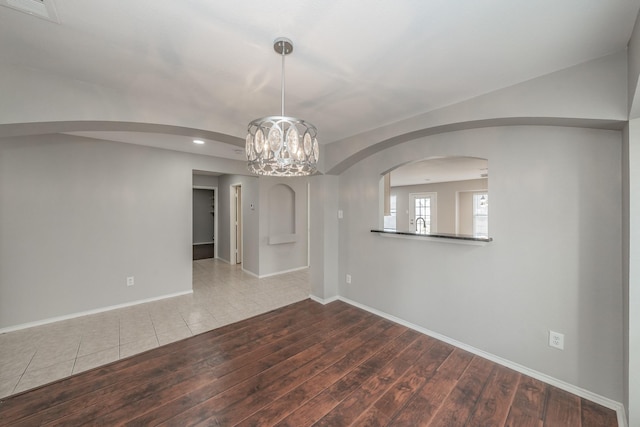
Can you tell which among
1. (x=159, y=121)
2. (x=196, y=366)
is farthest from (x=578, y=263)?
(x=159, y=121)

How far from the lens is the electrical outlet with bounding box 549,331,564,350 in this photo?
2031 millimetres

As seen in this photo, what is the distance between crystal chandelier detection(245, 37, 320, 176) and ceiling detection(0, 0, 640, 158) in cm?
26

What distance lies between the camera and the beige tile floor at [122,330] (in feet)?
7.39

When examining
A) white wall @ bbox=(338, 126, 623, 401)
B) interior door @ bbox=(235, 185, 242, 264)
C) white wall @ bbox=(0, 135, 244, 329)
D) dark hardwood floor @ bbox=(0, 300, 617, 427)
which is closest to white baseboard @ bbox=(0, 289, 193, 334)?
white wall @ bbox=(0, 135, 244, 329)

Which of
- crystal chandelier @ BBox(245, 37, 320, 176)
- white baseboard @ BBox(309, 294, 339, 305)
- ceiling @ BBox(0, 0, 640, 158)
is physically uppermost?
ceiling @ BBox(0, 0, 640, 158)

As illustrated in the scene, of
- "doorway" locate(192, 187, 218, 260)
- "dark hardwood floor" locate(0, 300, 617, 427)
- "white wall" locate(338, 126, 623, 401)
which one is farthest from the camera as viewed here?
"doorway" locate(192, 187, 218, 260)

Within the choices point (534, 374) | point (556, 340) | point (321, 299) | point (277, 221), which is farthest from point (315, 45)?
point (277, 221)

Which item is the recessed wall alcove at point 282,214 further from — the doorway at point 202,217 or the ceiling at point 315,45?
the doorway at point 202,217

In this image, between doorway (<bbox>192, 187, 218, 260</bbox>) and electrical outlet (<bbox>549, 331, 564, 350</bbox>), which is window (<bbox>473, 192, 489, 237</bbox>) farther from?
→ doorway (<bbox>192, 187, 218, 260</bbox>)

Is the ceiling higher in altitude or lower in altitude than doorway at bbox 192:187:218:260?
higher

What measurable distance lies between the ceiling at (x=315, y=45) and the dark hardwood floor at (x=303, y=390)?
2419 millimetres

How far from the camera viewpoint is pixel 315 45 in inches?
59.9

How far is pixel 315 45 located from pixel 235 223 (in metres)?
5.52

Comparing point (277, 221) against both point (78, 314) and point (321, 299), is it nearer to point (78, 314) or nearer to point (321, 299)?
point (321, 299)
